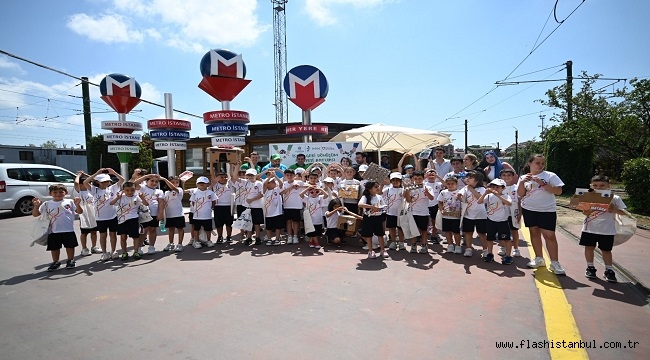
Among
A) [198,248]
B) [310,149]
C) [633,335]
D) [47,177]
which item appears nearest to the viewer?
[633,335]

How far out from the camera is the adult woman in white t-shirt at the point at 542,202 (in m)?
4.57

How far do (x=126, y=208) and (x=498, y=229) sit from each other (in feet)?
20.1

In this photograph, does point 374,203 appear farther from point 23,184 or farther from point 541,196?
point 23,184

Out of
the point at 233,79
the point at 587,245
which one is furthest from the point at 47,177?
the point at 587,245

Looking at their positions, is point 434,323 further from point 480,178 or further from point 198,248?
point 198,248

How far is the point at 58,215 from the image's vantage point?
5172 millimetres

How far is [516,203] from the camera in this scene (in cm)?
546

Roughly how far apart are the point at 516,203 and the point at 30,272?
783 centimetres

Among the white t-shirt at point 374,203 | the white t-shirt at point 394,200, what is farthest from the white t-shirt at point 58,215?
the white t-shirt at point 394,200

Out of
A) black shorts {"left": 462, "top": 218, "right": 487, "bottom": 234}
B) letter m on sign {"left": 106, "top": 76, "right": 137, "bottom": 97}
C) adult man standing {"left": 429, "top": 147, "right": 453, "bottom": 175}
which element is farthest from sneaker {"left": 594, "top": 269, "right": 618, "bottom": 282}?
letter m on sign {"left": 106, "top": 76, "right": 137, "bottom": 97}

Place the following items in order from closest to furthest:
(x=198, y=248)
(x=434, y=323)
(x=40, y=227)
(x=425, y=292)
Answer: (x=434, y=323)
(x=425, y=292)
(x=40, y=227)
(x=198, y=248)

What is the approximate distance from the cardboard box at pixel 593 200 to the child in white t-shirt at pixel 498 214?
0.85 metres

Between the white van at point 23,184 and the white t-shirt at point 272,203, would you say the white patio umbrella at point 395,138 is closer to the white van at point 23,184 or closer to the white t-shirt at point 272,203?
the white t-shirt at point 272,203

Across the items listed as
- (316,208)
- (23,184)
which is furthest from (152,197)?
(23,184)
